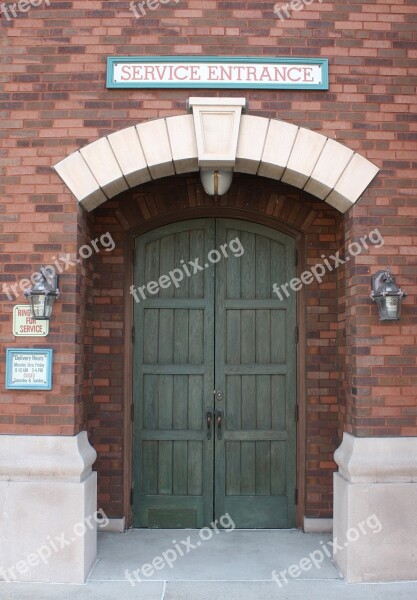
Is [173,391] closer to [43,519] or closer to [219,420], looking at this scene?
[219,420]

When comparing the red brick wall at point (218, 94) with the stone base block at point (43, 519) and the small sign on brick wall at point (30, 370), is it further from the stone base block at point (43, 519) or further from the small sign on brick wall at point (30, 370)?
the stone base block at point (43, 519)

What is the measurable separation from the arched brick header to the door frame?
995 mm

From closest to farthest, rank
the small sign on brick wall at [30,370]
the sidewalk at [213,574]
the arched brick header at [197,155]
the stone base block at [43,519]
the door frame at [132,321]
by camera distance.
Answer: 1. the sidewalk at [213,574]
2. the stone base block at [43,519]
3. the small sign on brick wall at [30,370]
4. the arched brick header at [197,155]
5. the door frame at [132,321]

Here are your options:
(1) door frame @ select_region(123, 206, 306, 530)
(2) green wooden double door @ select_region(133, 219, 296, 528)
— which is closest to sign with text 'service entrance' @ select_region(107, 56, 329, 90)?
(1) door frame @ select_region(123, 206, 306, 530)

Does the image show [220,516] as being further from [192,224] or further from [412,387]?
[192,224]

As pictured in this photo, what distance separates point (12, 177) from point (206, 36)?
1.89 metres

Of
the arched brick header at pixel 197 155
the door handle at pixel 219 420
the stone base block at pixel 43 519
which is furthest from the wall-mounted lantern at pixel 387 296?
the stone base block at pixel 43 519

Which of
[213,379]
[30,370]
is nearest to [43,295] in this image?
[30,370]

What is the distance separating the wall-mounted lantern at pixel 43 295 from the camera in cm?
418

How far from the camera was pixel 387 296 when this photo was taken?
4215mm

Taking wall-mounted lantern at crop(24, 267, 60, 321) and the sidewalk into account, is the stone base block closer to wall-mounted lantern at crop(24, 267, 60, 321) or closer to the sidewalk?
the sidewalk

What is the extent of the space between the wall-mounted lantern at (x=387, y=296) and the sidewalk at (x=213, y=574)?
1.97 meters

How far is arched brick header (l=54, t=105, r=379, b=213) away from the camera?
4.41 m

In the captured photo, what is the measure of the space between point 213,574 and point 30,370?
6.85 ft
